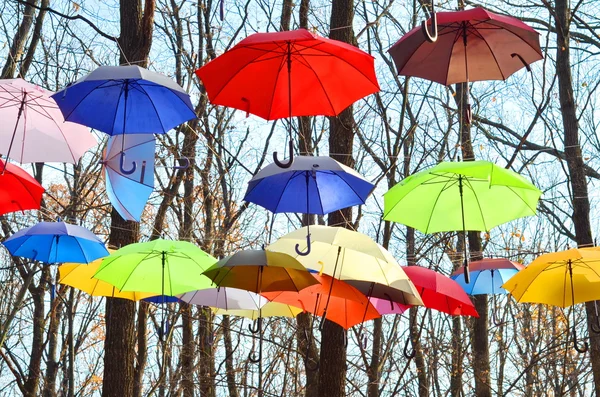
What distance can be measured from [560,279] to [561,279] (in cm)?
1

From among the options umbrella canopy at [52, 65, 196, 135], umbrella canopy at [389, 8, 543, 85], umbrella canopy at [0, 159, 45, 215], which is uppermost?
umbrella canopy at [389, 8, 543, 85]

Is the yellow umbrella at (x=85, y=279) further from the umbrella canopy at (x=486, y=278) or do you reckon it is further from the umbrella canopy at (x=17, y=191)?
the umbrella canopy at (x=486, y=278)

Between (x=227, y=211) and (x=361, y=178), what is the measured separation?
29.5 ft

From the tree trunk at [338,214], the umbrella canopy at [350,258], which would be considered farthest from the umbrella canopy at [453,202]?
the tree trunk at [338,214]

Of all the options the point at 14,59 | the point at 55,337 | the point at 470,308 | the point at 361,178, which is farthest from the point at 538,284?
the point at 55,337

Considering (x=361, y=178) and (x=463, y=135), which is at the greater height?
(x=463, y=135)

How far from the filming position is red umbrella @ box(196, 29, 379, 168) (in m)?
6.33

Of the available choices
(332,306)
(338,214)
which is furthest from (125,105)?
(338,214)

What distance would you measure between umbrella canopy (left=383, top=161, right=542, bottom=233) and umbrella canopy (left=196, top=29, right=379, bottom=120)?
1375 millimetres

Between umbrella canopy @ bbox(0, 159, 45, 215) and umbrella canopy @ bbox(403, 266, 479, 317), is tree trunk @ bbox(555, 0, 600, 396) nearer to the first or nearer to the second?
umbrella canopy @ bbox(403, 266, 479, 317)

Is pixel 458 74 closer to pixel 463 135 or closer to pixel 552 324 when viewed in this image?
pixel 463 135

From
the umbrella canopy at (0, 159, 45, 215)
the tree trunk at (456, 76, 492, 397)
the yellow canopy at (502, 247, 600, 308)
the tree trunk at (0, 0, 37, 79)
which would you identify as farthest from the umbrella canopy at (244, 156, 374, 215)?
the tree trunk at (0, 0, 37, 79)

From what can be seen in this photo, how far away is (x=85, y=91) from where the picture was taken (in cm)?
668

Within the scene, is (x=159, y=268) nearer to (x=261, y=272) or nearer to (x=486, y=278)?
(x=261, y=272)
